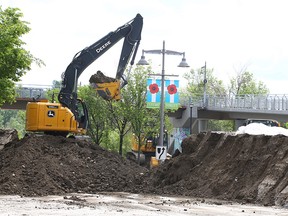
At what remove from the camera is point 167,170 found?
28.8 meters

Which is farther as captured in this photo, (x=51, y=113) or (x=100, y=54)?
(x=100, y=54)

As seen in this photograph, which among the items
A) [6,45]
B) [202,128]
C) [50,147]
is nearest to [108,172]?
[50,147]

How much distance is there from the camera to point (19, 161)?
27.0m

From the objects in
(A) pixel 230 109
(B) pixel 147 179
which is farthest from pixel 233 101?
(B) pixel 147 179

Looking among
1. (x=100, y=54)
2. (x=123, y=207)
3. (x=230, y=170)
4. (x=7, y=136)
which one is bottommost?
(x=123, y=207)

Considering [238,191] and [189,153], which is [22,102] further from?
[238,191]

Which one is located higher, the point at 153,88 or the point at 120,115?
the point at 153,88

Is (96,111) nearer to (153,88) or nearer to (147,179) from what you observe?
(153,88)

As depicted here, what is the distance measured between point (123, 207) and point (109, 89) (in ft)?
46.4

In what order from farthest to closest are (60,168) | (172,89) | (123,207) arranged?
(172,89), (60,168), (123,207)

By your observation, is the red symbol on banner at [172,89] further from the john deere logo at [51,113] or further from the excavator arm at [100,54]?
the john deere logo at [51,113]

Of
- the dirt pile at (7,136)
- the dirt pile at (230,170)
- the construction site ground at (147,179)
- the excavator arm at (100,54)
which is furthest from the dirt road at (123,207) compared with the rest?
the excavator arm at (100,54)

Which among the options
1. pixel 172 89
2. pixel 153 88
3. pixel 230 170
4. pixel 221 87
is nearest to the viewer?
pixel 230 170

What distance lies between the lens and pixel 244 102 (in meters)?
71.7
